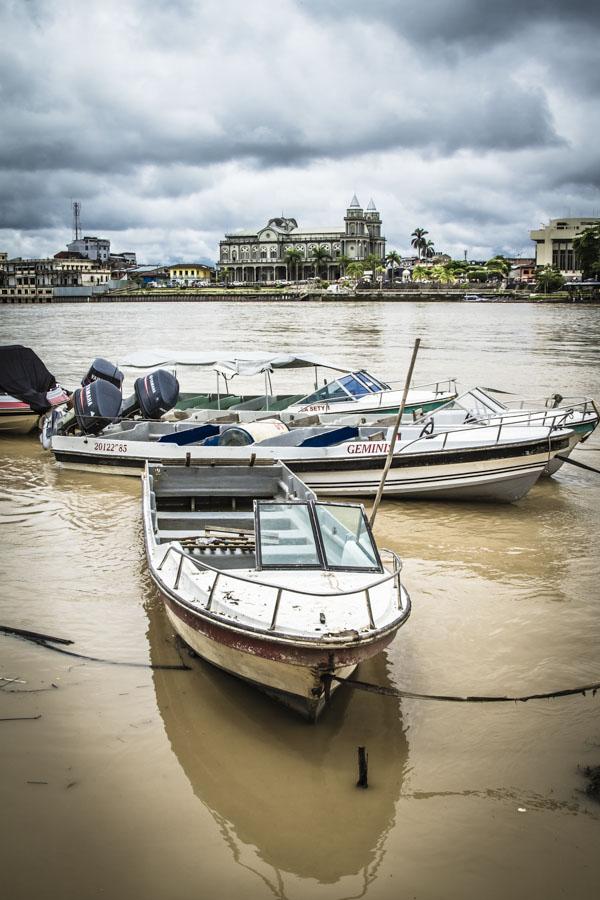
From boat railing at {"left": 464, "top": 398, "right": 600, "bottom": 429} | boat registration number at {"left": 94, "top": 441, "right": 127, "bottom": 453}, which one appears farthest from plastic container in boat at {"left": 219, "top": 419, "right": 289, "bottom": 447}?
boat railing at {"left": 464, "top": 398, "right": 600, "bottom": 429}

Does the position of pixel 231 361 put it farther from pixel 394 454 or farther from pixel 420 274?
pixel 420 274

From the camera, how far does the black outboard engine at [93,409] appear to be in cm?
1819

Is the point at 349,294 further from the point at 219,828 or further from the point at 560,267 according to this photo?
Answer: the point at 219,828

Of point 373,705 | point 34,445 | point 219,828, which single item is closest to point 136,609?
point 373,705

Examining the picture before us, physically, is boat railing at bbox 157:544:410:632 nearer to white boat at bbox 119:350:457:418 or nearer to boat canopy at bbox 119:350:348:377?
white boat at bbox 119:350:457:418

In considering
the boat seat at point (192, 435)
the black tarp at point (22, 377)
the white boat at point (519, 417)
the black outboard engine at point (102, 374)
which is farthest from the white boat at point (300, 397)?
the black tarp at point (22, 377)

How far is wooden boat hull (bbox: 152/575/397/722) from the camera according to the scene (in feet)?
22.6

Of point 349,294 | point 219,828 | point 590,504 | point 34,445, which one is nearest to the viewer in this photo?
point 219,828

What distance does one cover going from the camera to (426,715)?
782 centimetres

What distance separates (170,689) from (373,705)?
2.02 meters

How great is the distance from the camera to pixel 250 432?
16812 millimetres

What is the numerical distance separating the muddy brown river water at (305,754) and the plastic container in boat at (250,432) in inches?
159

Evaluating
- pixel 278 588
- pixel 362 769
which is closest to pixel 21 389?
pixel 278 588

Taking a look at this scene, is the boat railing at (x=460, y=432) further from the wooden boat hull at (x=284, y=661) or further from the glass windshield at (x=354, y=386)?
the wooden boat hull at (x=284, y=661)
